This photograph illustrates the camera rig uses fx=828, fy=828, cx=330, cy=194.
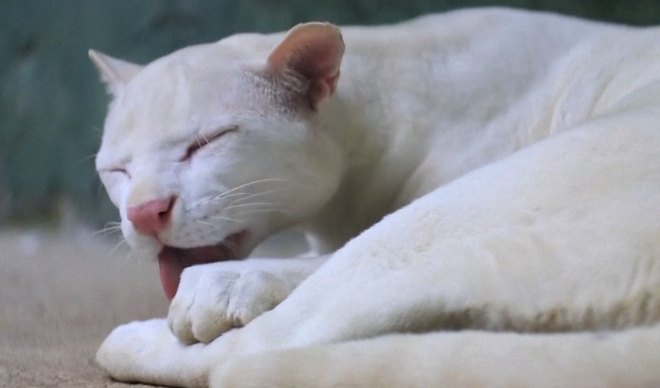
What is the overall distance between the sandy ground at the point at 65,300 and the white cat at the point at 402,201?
0.12m

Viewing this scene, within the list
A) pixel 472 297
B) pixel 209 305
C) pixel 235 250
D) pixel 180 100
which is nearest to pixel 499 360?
pixel 472 297

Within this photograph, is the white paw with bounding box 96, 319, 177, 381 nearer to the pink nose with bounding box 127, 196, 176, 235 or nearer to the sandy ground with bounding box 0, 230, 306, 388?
the sandy ground with bounding box 0, 230, 306, 388

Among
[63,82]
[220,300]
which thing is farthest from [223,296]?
[63,82]

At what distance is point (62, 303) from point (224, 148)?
1.04m

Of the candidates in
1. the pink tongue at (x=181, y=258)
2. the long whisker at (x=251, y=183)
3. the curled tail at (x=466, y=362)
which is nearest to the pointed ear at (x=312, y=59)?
the long whisker at (x=251, y=183)

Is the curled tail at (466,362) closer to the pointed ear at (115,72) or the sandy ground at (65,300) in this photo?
the sandy ground at (65,300)

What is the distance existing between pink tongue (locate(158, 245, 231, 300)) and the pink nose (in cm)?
10

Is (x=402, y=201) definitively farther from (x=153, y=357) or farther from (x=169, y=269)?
(x=153, y=357)

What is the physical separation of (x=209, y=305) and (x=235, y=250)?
301 mm

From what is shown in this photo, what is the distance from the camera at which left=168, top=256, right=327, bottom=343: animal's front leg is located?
1.19 m

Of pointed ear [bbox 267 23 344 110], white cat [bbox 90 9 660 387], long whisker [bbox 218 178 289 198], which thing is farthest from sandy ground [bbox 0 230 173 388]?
pointed ear [bbox 267 23 344 110]

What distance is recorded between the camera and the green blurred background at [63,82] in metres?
3.50

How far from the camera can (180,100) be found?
149 cm

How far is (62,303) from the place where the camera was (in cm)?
225
